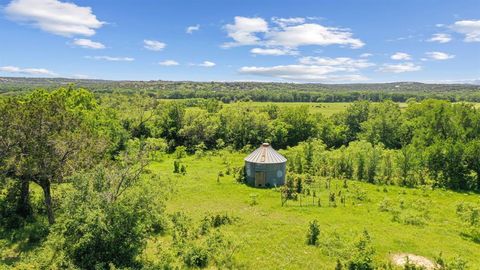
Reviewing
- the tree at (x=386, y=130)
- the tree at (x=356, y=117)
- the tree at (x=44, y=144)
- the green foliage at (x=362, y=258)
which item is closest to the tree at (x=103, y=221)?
the tree at (x=44, y=144)

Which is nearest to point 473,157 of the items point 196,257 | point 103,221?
point 196,257

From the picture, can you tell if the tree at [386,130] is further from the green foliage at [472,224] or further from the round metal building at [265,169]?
the green foliage at [472,224]

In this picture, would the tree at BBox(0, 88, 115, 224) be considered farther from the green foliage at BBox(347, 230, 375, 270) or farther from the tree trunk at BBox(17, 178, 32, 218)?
the green foliage at BBox(347, 230, 375, 270)

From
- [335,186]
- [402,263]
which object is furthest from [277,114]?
[402,263]

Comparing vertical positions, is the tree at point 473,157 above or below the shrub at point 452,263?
above

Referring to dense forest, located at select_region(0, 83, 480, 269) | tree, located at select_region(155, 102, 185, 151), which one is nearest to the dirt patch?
dense forest, located at select_region(0, 83, 480, 269)

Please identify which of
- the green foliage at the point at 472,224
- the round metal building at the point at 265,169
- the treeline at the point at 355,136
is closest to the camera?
the green foliage at the point at 472,224
